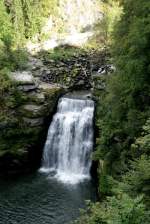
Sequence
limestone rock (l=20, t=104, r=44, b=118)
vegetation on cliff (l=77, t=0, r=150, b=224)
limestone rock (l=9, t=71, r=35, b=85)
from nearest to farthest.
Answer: vegetation on cliff (l=77, t=0, r=150, b=224) < limestone rock (l=20, t=104, r=44, b=118) < limestone rock (l=9, t=71, r=35, b=85)

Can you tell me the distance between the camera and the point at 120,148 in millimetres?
26656

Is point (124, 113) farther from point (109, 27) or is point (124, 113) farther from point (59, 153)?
point (109, 27)

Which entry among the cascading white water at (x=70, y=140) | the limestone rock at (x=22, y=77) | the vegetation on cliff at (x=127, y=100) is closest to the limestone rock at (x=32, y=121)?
the cascading white water at (x=70, y=140)

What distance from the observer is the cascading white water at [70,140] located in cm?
3666

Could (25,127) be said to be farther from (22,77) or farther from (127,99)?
(127,99)

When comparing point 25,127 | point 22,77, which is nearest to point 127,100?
point 25,127

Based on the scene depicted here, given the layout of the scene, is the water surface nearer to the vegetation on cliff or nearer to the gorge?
the gorge

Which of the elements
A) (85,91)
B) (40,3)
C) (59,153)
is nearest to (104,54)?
(85,91)

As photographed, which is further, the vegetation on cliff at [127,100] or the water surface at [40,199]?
the water surface at [40,199]

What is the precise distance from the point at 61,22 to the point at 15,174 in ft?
95.6

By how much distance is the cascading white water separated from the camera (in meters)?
36.7

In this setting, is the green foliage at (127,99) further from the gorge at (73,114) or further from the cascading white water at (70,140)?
the cascading white water at (70,140)

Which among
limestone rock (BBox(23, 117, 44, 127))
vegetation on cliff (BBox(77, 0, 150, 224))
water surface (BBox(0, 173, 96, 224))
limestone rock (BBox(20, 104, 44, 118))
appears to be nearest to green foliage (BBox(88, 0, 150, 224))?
vegetation on cliff (BBox(77, 0, 150, 224))

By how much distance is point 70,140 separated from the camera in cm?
3753
